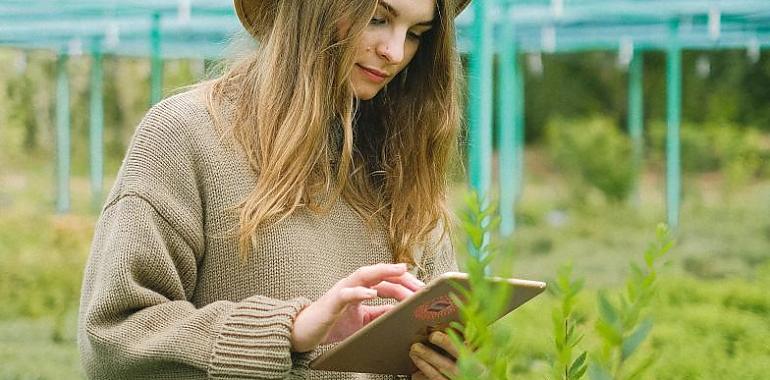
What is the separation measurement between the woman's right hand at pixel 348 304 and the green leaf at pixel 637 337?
92 centimetres

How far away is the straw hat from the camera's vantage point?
7.65ft

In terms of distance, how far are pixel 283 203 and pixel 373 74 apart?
0.88 ft

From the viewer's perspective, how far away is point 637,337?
76 centimetres

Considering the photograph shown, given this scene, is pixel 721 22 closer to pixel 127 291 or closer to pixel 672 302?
pixel 672 302

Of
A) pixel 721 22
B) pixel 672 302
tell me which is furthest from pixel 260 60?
pixel 721 22

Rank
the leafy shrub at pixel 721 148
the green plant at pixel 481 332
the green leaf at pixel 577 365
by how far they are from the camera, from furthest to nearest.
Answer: the leafy shrub at pixel 721 148 < the green leaf at pixel 577 365 < the green plant at pixel 481 332

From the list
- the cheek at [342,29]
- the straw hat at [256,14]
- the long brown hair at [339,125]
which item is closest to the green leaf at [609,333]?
the long brown hair at [339,125]

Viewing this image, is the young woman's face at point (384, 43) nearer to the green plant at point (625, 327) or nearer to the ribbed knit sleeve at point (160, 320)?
the ribbed knit sleeve at point (160, 320)

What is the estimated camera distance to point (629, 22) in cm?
1145

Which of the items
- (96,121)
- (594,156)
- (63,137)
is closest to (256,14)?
(96,121)

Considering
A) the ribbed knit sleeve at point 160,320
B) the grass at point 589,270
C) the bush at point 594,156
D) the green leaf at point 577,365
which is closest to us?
the green leaf at point 577,365

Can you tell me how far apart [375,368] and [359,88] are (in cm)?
48

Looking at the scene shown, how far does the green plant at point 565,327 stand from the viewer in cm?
80

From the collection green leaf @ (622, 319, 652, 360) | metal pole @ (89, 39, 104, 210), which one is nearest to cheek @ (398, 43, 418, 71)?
green leaf @ (622, 319, 652, 360)
